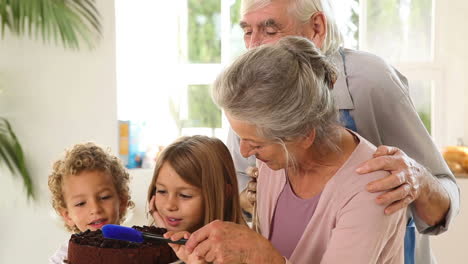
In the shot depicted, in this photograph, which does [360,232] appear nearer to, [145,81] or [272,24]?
[272,24]

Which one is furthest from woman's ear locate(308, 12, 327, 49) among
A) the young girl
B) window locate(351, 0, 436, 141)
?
window locate(351, 0, 436, 141)

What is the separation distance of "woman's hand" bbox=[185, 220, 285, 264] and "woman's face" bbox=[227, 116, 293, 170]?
16cm

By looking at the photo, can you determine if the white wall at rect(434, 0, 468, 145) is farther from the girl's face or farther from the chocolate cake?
the chocolate cake

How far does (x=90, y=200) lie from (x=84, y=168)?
94 millimetres

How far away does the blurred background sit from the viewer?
3.82 meters

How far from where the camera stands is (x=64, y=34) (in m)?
3.69

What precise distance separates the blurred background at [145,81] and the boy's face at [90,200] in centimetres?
198

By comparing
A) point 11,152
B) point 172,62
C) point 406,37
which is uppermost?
point 406,37

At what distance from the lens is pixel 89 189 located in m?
1.83

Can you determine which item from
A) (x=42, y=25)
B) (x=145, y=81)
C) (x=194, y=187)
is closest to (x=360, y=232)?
(x=194, y=187)

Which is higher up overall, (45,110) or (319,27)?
(319,27)

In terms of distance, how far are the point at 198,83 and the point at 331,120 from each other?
2923 millimetres

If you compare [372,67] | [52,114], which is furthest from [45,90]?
[372,67]

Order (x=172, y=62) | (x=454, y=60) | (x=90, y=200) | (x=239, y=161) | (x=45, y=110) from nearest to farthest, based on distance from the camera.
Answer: (x=90, y=200) < (x=239, y=161) < (x=45, y=110) < (x=454, y=60) < (x=172, y=62)
